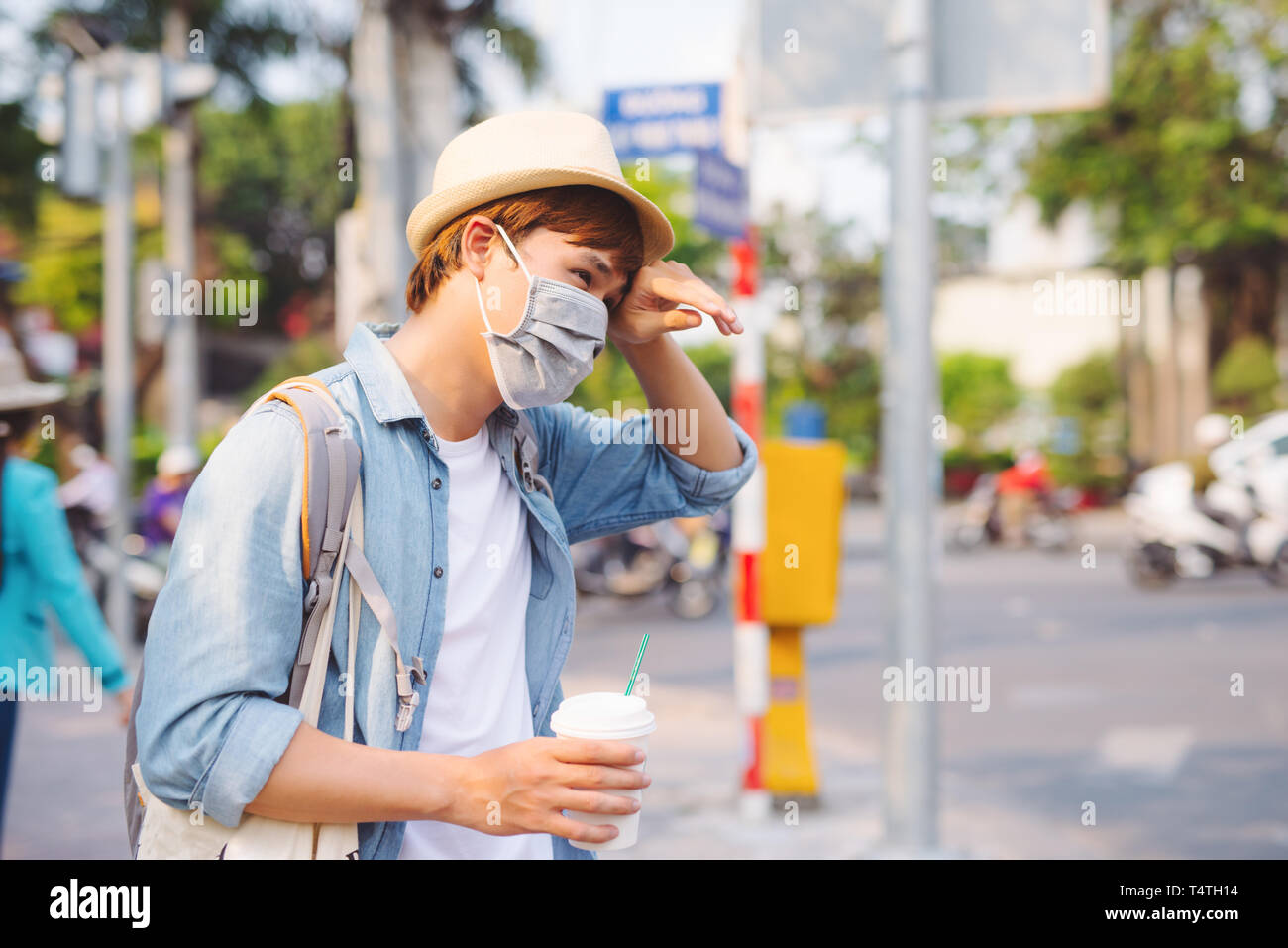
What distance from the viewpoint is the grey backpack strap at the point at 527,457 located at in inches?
70.9

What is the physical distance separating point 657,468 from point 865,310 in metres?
33.4

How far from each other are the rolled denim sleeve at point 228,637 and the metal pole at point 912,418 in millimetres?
2747

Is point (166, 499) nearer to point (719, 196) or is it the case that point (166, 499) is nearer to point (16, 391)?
point (16, 391)

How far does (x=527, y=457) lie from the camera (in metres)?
1.81

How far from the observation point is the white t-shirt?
1.62 metres

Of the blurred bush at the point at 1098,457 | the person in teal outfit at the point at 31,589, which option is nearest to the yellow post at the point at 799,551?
the person in teal outfit at the point at 31,589

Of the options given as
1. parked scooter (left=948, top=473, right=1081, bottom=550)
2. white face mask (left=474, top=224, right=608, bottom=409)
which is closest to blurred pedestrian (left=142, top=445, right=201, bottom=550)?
white face mask (left=474, top=224, right=608, bottom=409)

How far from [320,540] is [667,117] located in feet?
13.2

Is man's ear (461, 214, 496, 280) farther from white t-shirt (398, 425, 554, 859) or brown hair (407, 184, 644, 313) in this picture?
white t-shirt (398, 425, 554, 859)

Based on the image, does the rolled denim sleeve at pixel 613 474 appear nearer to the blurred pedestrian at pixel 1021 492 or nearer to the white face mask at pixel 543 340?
the white face mask at pixel 543 340

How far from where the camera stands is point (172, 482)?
1038cm

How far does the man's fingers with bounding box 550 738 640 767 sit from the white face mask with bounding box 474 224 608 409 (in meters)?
0.55

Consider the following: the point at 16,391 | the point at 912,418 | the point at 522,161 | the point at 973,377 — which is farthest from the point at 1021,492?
the point at 973,377

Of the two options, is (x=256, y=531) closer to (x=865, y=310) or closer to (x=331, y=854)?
(x=331, y=854)
